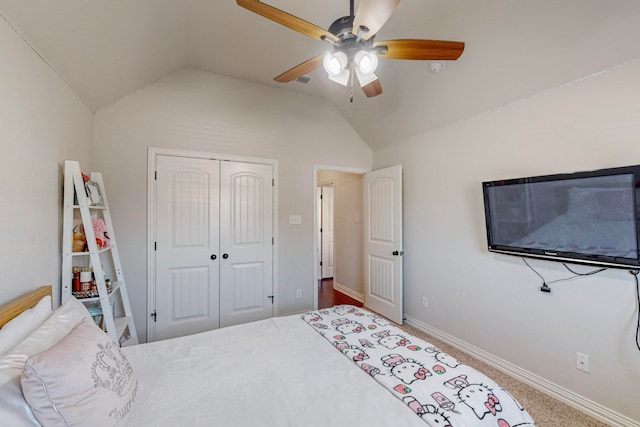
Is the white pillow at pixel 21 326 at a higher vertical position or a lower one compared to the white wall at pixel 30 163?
lower

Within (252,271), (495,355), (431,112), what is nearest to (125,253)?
(252,271)

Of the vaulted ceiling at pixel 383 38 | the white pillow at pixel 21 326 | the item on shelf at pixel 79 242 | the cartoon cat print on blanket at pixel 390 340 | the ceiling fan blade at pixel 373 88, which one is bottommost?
the cartoon cat print on blanket at pixel 390 340

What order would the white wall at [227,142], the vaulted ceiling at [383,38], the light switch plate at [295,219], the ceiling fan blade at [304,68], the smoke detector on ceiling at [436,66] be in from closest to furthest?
the vaulted ceiling at [383,38], the ceiling fan blade at [304,68], the smoke detector on ceiling at [436,66], the white wall at [227,142], the light switch plate at [295,219]

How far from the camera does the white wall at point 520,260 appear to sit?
5.93 ft

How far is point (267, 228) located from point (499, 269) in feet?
8.13

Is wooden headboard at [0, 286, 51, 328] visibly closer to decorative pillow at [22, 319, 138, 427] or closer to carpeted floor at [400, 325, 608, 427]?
decorative pillow at [22, 319, 138, 427]

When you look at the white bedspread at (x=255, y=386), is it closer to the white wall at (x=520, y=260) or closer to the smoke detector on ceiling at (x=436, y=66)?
the white wall at (x=520, y=260)

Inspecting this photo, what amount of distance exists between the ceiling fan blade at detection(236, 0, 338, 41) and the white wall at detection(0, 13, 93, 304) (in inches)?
46.0

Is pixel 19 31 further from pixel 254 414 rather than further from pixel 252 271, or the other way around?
pixel 252 271

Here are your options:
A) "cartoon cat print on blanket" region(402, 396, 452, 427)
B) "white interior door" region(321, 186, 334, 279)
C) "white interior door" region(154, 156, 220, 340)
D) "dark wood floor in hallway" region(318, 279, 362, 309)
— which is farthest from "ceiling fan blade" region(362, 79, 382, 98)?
"white interior door" region(321, 186, 334, 279)

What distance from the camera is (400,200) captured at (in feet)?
11.1

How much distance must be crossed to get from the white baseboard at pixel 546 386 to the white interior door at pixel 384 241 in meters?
0.70

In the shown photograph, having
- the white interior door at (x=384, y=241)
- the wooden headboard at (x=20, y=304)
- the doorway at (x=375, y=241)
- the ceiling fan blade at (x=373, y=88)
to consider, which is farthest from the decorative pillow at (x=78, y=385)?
the white interior door at (x=384, y=241)

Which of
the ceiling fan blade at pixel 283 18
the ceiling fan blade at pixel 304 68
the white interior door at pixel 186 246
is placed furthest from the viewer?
the white interior door at pixel 186 246
